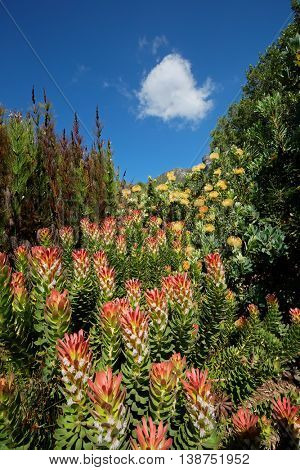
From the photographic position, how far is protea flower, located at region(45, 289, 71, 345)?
146cm

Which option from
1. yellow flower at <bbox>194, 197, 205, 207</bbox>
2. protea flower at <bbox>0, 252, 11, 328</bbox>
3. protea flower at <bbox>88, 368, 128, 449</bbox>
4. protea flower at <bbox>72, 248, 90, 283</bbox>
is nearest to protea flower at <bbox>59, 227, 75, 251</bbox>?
protea flower at <bbox>72, 248, 90, 283</bbox>

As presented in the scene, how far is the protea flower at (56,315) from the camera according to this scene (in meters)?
1.46

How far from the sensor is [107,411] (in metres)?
0.95

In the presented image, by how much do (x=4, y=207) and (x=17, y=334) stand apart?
155 inches

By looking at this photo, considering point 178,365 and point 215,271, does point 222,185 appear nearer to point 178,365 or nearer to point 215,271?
point 215,271

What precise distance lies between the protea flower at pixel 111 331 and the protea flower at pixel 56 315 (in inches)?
8.7

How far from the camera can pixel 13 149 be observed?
5168 mm

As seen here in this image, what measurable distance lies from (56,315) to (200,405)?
31.5 inches

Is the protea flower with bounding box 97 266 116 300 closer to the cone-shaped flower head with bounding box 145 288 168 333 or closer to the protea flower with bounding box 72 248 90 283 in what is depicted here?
the protea flower with bounding box 72 248 90 283

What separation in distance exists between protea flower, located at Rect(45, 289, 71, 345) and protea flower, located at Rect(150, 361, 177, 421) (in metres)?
0.57

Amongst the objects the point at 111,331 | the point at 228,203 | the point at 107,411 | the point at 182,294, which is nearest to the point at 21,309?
the point at 111,331

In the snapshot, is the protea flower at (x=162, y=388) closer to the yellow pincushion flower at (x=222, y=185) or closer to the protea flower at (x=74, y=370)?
the protea flower at (x=74, y=370)

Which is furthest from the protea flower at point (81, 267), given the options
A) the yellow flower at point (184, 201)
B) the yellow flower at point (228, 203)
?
the yellow flower at point (184, 201)
